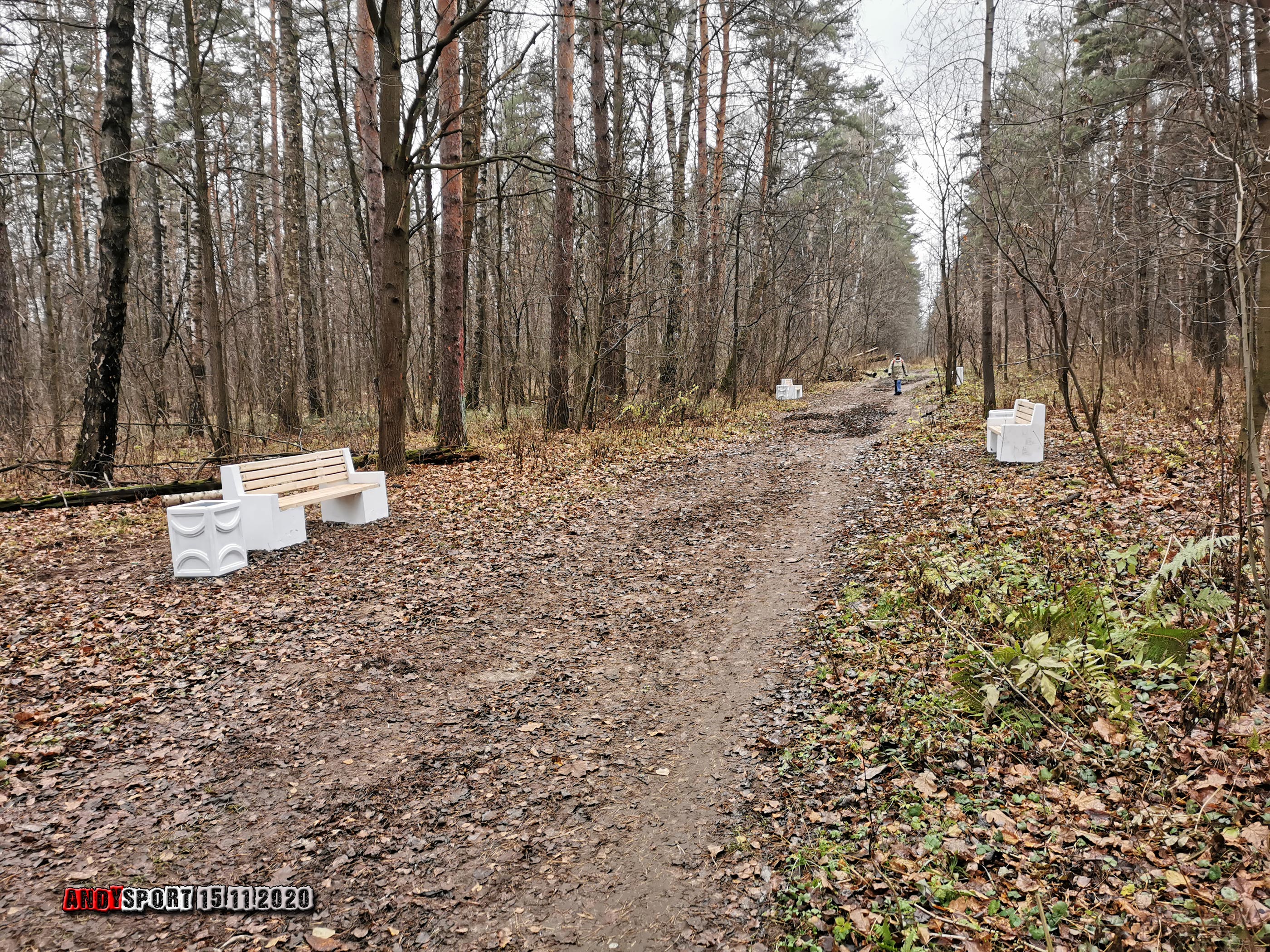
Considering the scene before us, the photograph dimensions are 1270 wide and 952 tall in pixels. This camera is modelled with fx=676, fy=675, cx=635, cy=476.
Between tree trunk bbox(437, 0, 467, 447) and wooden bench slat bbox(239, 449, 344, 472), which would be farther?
tree trunk bbox(437, 0, 467, 447)

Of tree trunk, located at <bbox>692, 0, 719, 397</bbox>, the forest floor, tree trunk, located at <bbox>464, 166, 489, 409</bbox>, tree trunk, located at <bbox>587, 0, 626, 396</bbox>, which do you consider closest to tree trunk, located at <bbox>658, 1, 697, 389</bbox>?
tree trunk, located at <bbox>692, 0, 719, 397</bbox>

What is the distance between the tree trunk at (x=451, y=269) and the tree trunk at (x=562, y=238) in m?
1.81

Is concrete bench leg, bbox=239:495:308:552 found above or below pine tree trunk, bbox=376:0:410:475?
below

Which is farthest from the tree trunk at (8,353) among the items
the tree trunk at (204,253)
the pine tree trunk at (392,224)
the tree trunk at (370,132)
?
the pine tree trunk at (392,224)

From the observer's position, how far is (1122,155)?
924 centimetres

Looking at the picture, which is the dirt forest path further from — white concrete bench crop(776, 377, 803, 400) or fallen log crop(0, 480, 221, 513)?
white concrete bench crop(776, 377, 803, 400)

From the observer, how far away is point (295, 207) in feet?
53.4

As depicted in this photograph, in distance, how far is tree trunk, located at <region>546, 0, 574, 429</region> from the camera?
12227 mm

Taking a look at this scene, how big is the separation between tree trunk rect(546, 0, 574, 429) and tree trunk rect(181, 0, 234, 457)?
570cm

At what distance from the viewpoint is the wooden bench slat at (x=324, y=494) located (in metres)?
6.80

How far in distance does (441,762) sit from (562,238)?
1104 centimetres

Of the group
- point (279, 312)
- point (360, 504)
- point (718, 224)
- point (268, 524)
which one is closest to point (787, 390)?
point (718, 224)

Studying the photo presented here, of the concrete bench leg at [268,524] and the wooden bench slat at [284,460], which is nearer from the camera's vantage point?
the concrete bench leg at [268,524]

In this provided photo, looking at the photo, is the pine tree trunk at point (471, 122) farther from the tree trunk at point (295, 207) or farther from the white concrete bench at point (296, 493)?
the white concrete bench at point (296, 493)
